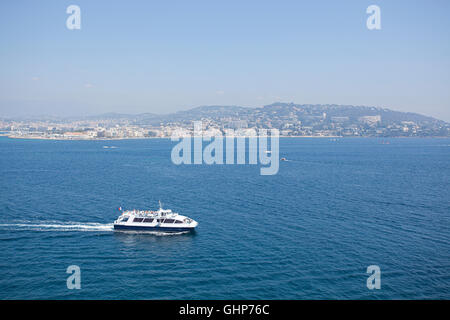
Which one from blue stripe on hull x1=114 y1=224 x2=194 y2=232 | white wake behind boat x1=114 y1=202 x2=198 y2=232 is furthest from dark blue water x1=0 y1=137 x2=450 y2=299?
white wake behind boat x1=114 y1=202 x2=198 y2=232

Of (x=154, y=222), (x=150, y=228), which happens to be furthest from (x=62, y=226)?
(x=154, y=222)

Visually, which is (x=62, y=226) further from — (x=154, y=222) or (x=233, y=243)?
(x=233, y=243)

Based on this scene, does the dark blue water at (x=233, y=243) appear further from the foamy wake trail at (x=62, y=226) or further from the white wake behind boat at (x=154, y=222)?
the white wake behind boat at (x=154, y=222)

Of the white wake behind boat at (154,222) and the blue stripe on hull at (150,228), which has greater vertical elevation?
the white wake behind boat at (154,222)

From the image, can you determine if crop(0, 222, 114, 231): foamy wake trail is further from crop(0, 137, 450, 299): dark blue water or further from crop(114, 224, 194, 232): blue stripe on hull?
crop(114, 224, 194, 232): blue stripe on hull

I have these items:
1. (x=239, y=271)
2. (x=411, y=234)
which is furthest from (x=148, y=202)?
(x=411, y=234)

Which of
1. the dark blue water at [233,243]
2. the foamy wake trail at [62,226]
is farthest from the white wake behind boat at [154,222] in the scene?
the foamy wake trail at [62,226]

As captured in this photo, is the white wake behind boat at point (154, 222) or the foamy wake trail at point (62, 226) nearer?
the foamy wake trail at point (62, 226)
